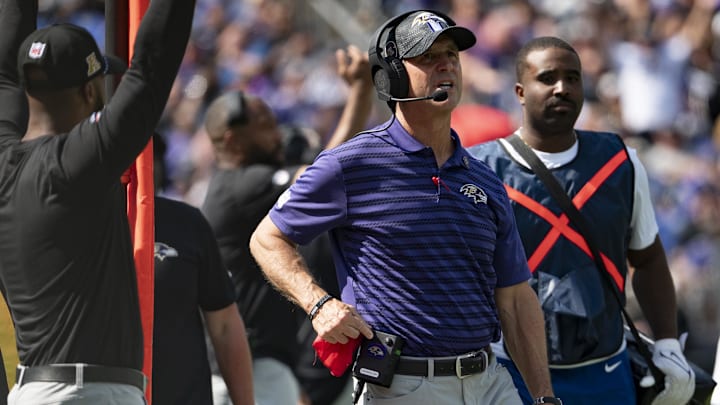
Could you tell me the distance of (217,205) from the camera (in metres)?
7.30

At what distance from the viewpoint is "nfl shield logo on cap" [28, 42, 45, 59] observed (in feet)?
12.8

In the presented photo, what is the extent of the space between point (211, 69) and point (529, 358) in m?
12.5

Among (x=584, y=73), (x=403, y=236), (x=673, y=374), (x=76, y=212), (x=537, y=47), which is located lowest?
(x=673, y=374)

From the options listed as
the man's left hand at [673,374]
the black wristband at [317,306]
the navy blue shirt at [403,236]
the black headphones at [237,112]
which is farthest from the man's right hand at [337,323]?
the black headphones at [237,112]

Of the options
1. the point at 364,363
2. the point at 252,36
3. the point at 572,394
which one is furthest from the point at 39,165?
the point at 252,36

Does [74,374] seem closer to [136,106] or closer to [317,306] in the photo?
[136,106]

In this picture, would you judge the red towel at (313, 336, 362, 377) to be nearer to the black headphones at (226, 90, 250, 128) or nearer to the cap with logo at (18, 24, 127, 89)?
the cap with logo at (18, 24, 127, 89)

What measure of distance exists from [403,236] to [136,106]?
4.13 feet

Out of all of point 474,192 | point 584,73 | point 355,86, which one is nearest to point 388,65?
point 474,192

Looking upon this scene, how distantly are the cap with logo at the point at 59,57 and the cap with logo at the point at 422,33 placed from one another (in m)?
1.32

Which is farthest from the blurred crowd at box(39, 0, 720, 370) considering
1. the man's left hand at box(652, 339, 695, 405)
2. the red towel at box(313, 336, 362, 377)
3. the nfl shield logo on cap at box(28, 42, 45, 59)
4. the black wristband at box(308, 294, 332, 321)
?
the nfl shield logo on cap at box(28, 42, 45, 59)

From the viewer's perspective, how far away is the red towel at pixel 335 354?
4.51m

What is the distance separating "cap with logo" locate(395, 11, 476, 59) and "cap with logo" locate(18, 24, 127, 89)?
132 centimetres

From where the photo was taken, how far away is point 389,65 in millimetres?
4887
